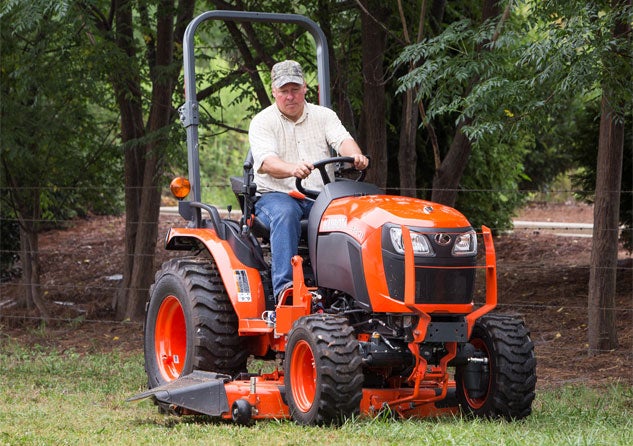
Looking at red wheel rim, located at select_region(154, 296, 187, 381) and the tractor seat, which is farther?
red wheel rim, located at select_region(154, 296, 187, 381)

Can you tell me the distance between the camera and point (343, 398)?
18.9 ft

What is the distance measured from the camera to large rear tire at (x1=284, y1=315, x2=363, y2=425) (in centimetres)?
575

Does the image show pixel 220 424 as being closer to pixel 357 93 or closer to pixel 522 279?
pixel 357 93

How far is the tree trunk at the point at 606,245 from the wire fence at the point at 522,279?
0.16 meters

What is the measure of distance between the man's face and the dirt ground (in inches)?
129

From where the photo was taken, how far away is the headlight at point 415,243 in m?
A: 5.90

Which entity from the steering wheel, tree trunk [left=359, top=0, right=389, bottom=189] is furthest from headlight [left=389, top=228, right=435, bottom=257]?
tree trunk [left=359, top=0, right=389, bottom=189]

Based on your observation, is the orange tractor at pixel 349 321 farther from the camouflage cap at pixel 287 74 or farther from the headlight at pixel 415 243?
the camouflage cap at pixel 287 74

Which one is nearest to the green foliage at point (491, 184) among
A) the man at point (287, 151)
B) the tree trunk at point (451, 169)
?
the tree trunk at point (451, 169)

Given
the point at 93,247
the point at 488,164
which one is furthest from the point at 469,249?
the point at 93,247

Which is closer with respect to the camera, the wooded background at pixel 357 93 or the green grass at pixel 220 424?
the green grass at pixel 220 424

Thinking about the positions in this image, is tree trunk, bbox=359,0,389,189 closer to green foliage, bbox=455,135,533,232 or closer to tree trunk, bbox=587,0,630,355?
tree trunk, bbox=587,0,630,355

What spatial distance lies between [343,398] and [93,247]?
11823mm

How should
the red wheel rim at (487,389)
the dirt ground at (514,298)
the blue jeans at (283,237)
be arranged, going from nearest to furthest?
the red wheel rim at (487,389) < the blue jeans at (283,237) < the dirt ground at (514,298)
